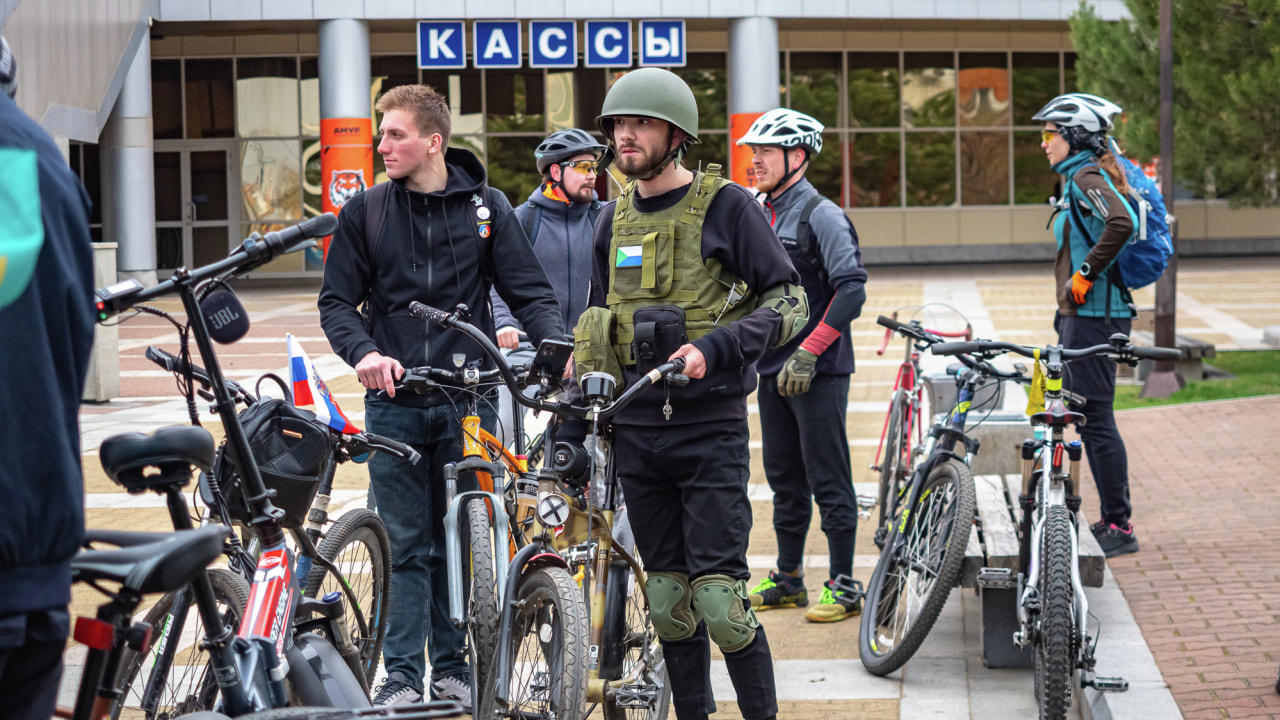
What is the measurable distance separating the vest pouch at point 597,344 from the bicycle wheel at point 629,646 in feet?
1.95

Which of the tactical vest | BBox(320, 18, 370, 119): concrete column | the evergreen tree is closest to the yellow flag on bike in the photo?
the tactical vest

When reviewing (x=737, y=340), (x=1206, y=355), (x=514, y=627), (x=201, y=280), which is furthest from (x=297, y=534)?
(x=1206, y=355)

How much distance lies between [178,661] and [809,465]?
3.09 meters

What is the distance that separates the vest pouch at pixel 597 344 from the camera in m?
4.09

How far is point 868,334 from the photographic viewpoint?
1739 cm

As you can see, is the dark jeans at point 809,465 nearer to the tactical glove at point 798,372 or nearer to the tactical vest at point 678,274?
the tactical glove at point 798,372

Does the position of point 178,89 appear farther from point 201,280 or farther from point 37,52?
point 201,280

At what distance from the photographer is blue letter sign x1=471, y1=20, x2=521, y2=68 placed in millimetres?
24812

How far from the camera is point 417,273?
15.2 ft

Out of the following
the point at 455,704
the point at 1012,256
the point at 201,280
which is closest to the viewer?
the point at 455,704

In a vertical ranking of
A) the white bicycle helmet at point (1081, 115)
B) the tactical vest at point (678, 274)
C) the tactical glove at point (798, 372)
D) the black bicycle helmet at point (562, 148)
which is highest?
the white bicycle helmet at point (1081, 115)

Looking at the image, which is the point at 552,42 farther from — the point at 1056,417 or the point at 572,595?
the point at 572,595

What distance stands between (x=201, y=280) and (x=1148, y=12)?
1421 cm

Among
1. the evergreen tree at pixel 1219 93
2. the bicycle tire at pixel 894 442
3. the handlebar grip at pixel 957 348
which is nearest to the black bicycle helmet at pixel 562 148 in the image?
the bicycle tire at pixel 894 442
